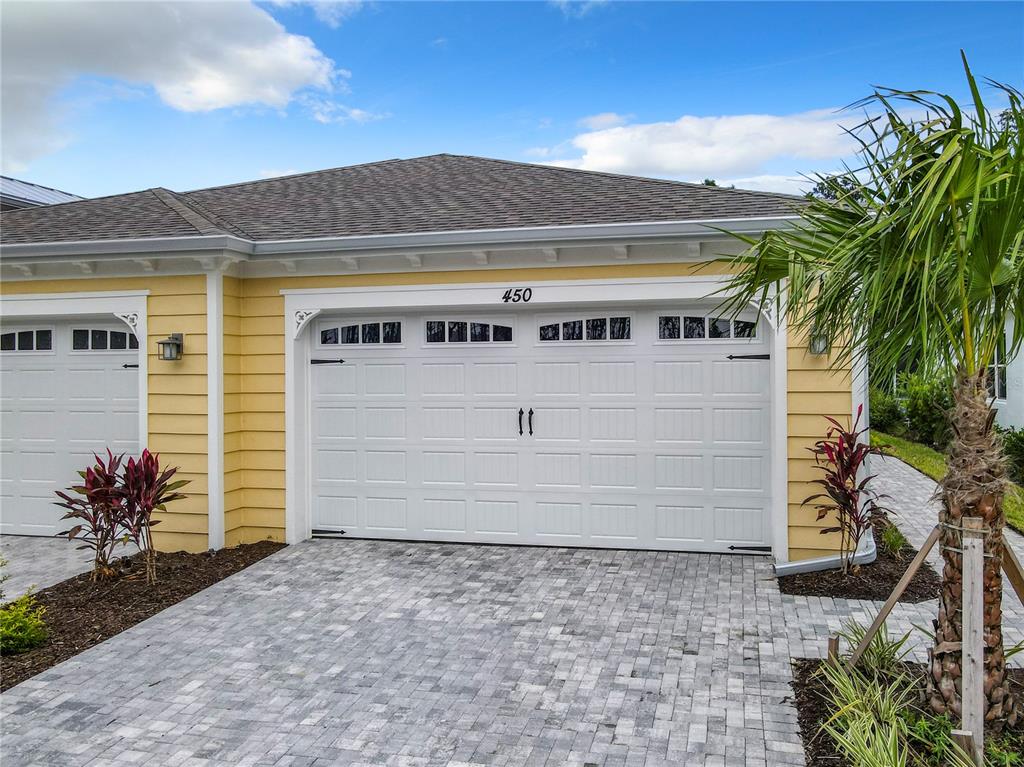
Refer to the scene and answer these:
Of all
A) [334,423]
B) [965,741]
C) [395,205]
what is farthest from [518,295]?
[965,741]

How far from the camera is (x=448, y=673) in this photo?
14.1 ft

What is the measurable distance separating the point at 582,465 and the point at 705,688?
3.13 meters

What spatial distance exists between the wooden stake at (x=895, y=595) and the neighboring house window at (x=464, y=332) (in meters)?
4.24

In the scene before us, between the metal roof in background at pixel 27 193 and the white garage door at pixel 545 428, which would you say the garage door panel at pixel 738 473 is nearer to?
the white garage door at pixel 545 428

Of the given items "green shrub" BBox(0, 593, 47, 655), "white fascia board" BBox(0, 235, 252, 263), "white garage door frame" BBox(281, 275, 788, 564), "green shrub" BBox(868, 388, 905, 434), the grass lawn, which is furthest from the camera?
"green shrub" BBox(868, 388, 905, 434)

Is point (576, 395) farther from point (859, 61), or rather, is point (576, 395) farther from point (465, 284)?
point (859, 61)

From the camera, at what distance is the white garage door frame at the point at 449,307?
638 cm

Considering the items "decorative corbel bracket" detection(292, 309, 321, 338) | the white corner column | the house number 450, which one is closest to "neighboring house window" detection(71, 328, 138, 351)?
the white corner column

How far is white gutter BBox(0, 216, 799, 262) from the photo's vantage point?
623cm

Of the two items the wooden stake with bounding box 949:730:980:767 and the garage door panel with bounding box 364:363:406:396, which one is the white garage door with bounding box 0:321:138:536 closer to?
the garage door panel with bounding box 364:363:406:396

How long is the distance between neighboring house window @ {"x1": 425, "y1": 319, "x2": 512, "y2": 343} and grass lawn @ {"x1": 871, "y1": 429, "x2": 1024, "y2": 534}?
538 cm

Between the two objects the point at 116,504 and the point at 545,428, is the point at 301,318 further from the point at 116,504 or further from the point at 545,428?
the point at 545,428

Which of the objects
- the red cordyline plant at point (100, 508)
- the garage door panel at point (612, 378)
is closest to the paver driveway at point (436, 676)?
the red cordyline plant at point (100, 508)

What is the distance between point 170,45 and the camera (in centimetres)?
1099
